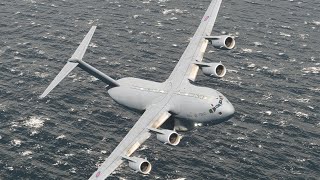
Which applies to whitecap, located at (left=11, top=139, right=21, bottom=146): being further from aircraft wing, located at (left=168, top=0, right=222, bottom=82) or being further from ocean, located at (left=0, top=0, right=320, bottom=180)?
aircraft wing, located at (left=168, top=0, right=222, bottom=82)

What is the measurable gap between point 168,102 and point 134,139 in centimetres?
827

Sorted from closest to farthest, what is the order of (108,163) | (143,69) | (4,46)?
(108,163) < (143,69) < (4,46)

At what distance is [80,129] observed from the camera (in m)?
80.1

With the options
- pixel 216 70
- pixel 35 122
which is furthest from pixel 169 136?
pixel 35 122

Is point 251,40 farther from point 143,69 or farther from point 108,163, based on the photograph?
point 108,163

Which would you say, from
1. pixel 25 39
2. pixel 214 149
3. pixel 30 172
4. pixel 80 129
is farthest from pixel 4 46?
pixel 214 149

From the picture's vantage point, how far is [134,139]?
60.1 metres

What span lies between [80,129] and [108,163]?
82.4 feet

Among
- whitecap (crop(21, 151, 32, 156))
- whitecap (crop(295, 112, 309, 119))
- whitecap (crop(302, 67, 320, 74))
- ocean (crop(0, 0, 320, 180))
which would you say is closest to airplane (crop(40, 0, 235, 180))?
ocean (crop(0, 0, 320, 180))

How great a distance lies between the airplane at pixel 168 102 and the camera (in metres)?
57.2

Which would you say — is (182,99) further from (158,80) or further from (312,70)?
(312,70)

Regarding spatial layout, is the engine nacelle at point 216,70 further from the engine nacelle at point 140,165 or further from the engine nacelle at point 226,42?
the engine nacelle at point 140,165

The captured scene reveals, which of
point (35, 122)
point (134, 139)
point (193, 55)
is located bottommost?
point (35, 122)

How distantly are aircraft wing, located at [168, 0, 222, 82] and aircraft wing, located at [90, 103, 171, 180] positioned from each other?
23.8 feet
